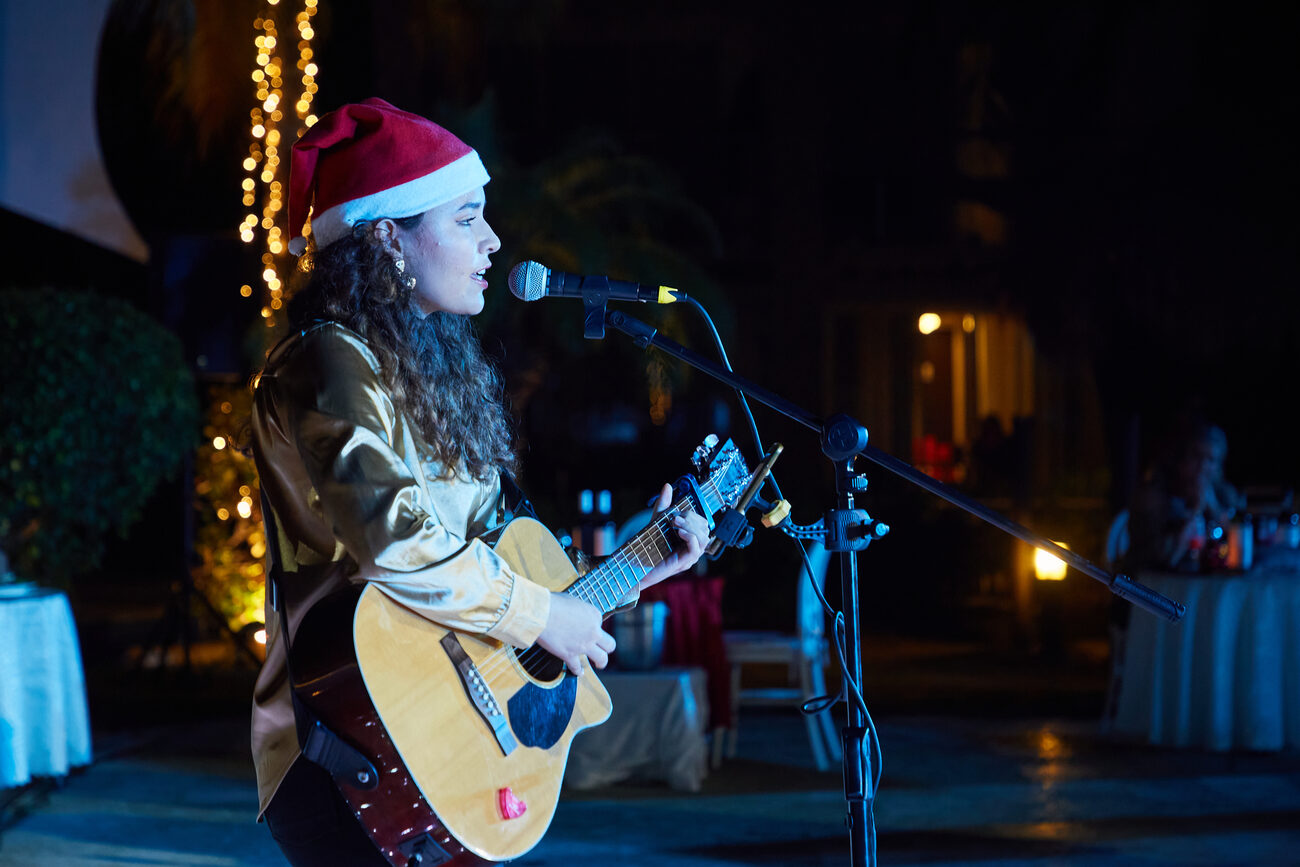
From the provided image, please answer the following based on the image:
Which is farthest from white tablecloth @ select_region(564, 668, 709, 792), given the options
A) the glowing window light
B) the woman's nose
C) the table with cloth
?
the glowing window light

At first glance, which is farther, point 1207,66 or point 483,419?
point 1207,66

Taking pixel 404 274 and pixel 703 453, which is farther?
pixel 703 453

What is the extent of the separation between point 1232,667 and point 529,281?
5.02 metres

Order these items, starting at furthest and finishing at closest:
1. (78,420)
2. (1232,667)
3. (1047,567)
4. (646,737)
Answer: (1047,567), (78,420), (1232,667), (646,737)

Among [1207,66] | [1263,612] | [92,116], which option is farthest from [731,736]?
[1207,66]

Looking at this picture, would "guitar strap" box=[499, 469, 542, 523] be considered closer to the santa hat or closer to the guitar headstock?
the guitar headstock

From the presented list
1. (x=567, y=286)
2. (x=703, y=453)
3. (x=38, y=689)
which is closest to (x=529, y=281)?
(x=567, y=286)

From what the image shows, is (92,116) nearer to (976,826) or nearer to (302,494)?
(976,826)

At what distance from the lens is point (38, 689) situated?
516 cm

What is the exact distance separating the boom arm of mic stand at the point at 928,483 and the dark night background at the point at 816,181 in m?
6.73

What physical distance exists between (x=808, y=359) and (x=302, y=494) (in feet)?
40.6

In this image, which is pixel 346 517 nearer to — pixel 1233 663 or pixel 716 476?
pixel 716 476

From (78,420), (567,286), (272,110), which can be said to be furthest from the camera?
(272,110)

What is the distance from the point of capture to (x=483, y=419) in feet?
6.95
